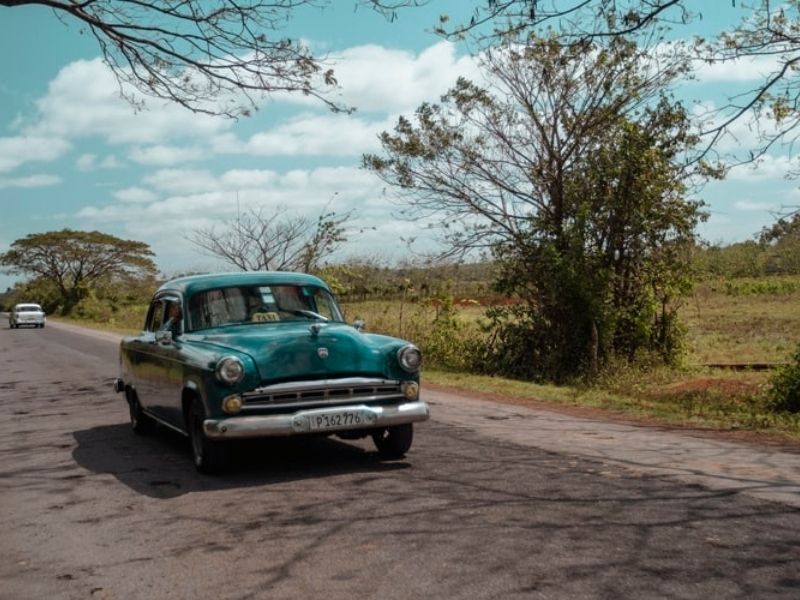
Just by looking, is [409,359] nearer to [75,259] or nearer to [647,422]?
[647,422]

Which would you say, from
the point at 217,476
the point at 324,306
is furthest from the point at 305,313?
the point at 217,476

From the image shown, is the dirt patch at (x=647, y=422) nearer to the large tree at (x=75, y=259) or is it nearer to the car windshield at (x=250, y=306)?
the car windshield at (x=250, y=306)

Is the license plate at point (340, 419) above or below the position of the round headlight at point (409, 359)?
below

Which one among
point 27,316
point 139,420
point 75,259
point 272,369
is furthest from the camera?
point 75,259

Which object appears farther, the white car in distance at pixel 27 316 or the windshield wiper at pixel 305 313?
the white car in distance at pixel 27 316

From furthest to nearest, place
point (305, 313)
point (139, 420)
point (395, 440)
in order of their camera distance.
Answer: point (139, 420)
point (305, 313)
point (395, 440)

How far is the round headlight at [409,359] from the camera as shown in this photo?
7312 mm

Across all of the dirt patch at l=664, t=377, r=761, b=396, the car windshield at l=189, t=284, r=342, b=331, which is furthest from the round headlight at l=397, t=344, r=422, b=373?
the dirt patch at l=664, t=377, r=761, b=396

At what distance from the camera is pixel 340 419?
22.5 ft

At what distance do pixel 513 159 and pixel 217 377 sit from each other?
12563 mm

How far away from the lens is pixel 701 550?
4.75 m

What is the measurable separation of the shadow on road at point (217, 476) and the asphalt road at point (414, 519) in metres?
0.03

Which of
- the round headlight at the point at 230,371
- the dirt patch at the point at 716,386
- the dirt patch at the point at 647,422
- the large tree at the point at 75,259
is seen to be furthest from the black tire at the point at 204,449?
the large tree at the point at 75,259

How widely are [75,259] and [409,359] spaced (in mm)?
86102
